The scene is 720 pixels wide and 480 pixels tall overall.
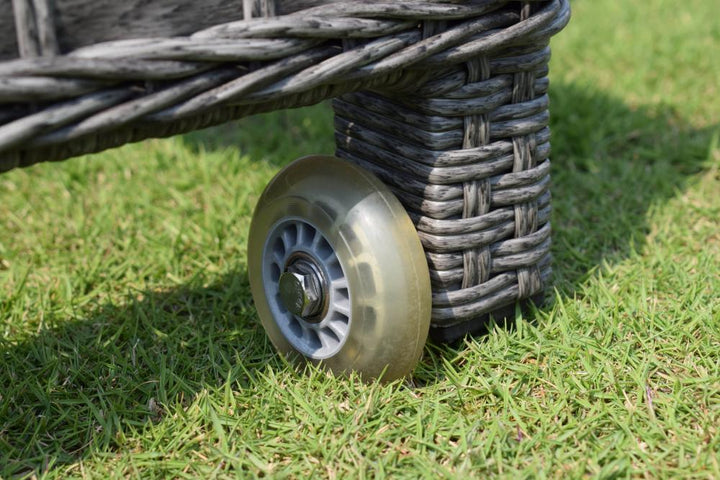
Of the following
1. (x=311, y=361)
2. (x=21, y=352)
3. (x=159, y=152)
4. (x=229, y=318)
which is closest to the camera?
(x=311, y=361)

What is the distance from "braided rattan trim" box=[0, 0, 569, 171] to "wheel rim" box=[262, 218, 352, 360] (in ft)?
1.01

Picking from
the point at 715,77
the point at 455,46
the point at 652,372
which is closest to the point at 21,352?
the point at 455,46

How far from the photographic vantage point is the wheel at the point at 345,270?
144cm

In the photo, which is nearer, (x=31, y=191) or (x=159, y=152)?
(x=31, y=191)

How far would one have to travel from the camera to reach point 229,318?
1.84m

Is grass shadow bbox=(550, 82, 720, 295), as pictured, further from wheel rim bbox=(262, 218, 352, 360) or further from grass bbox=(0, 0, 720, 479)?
wheel rim bbox=(262, 218, 352, 360)

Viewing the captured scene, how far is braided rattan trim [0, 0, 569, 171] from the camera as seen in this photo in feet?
3.63

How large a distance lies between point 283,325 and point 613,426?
2.14 feet

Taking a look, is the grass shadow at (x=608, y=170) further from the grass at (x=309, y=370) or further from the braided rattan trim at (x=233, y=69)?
the braided rattan trim at (x=233, y=69)

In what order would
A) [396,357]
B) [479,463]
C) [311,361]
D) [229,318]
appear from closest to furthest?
1. [479,463]
2. [396,357]
3. [311,361]
4. [229,318]

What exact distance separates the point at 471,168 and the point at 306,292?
382 millimetres

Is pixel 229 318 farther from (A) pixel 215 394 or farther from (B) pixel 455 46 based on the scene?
(B) pixel 455 46

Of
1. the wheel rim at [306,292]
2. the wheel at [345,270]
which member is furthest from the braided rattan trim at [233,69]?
the wheel rim at [306,292]

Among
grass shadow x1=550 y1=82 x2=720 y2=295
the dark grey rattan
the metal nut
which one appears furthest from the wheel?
grass shadow x1=550 y1=82 x2=720 y2=295
